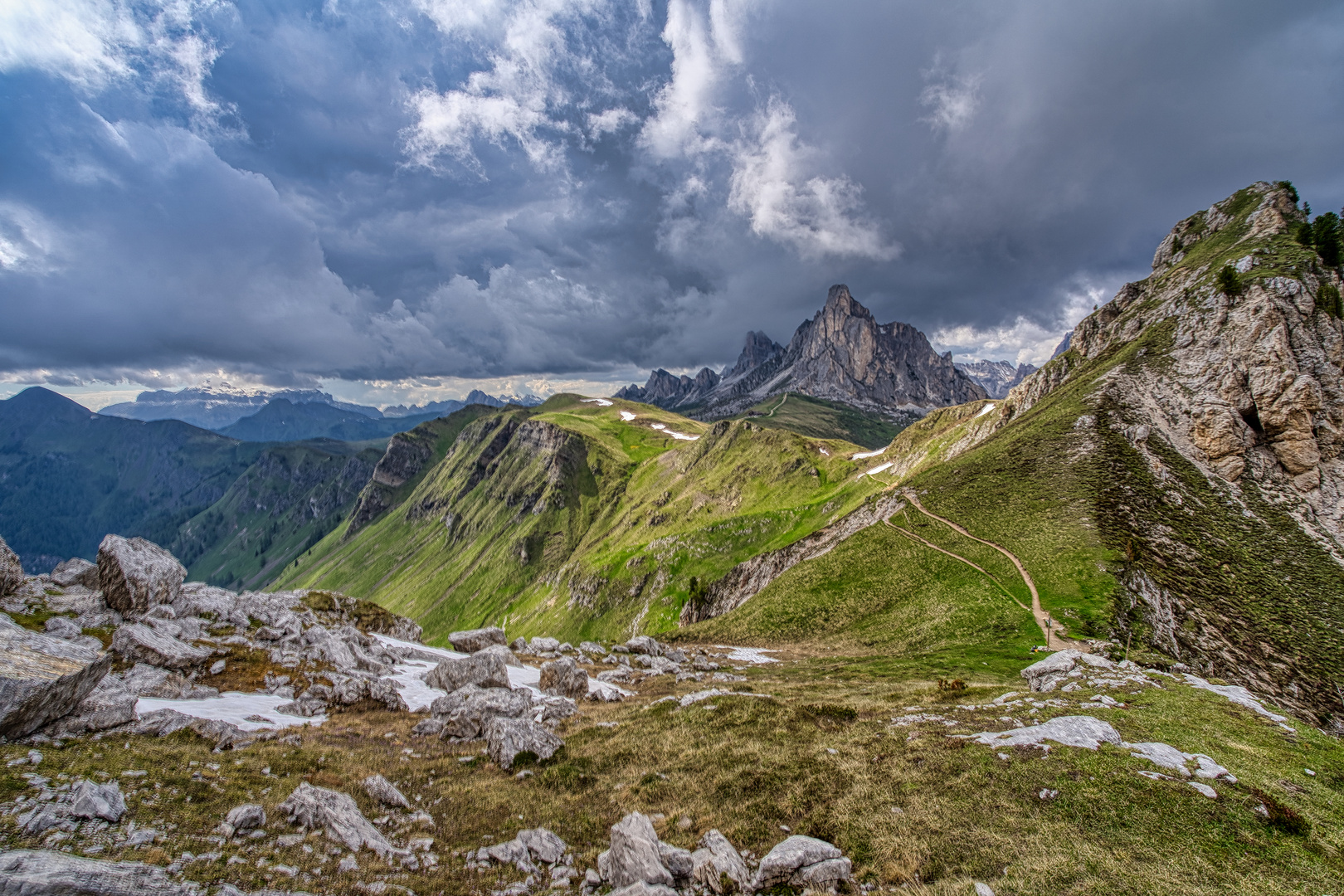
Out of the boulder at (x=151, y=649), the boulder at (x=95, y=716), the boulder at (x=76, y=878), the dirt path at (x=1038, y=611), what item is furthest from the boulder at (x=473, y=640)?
the dirt path at (x=1038, y=611)

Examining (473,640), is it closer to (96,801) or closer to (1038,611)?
Answer: (96,801)

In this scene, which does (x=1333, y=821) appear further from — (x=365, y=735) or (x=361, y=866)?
(x=365, y=735)

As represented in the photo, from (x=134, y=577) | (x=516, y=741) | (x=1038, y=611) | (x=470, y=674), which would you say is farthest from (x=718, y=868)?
(x=1038, y=611)

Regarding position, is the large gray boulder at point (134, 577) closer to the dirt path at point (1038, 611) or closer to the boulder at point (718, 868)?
the boulder at point (718, 868)

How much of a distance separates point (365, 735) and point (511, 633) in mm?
180678

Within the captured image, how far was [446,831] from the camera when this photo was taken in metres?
15.3

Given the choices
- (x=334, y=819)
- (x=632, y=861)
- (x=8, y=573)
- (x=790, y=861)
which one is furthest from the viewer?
(x=8, y=573)

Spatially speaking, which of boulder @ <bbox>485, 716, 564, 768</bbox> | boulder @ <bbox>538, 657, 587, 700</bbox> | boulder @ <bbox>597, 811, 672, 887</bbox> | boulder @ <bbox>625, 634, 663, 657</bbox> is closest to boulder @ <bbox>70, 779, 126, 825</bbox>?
boulder @ <bbox>597, 811, 672, 887</bbox>

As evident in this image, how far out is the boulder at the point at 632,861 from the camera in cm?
1237

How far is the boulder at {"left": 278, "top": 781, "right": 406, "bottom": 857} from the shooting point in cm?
1323

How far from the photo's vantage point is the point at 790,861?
12492 millimetres

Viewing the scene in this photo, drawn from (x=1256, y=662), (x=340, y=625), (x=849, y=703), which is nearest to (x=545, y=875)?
(x=849, y=703)

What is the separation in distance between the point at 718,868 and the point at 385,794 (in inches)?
461

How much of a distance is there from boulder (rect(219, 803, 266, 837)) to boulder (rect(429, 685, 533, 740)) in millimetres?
11534
